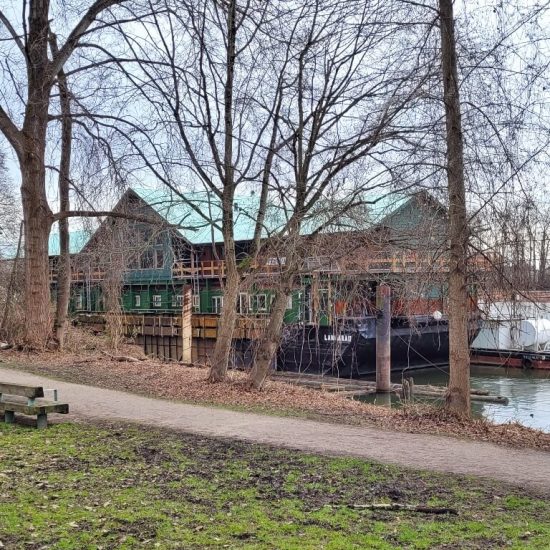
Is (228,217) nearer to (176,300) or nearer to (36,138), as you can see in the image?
(36,138)

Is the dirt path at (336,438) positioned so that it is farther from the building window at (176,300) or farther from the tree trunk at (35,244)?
the building window at (176,300)

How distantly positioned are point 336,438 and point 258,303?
1103cm

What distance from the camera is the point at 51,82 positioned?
18688 mm

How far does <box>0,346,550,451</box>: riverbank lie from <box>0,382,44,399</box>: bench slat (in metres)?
4.14

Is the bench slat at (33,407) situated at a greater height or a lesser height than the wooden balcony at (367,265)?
lesser

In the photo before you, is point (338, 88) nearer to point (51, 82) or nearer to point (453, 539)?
point (51, 82)

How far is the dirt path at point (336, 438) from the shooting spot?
796cm

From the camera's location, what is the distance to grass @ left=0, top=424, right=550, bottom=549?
203 inches

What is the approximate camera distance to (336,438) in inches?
375

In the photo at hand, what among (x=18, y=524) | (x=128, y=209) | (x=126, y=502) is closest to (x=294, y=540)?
(x=126, y=502)

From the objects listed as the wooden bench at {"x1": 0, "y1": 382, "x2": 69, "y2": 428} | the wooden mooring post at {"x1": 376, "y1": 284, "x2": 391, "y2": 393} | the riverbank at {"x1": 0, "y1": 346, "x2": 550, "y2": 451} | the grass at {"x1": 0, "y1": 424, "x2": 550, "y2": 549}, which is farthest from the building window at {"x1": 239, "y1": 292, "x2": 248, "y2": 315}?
the grass at {"x1": 0, "y1": 424, "x2": 550, "y2": 549}

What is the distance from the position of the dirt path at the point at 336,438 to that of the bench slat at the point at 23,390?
4.78ft

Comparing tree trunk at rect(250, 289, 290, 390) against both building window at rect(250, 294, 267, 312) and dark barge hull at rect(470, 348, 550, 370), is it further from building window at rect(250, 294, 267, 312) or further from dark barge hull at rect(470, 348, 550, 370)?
dark barge hull at rect(470, 348, 550, 370)

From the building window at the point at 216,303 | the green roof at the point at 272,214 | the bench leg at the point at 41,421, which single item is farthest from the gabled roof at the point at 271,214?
the building window at the point at 216,303
